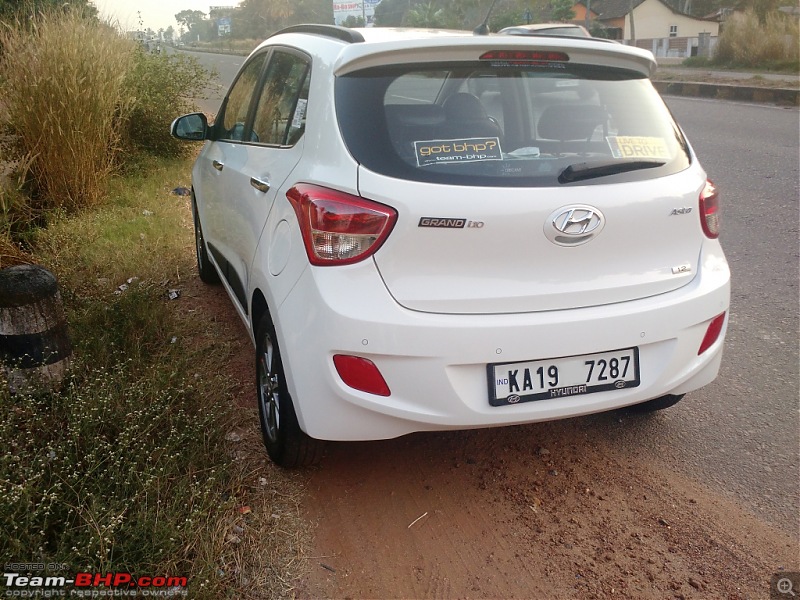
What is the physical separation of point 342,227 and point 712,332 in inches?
59.5

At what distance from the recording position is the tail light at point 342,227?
8.13ft

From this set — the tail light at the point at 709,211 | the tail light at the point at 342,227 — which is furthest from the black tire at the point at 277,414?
the tail light at the point at 709,211

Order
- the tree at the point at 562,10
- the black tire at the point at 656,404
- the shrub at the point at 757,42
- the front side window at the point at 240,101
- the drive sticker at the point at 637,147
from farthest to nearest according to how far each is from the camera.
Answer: the tree at the point at 562,10
the shrub at the point at 757,42
the front side window at the point at 240,101
the black tire at the point at 656,404
the drive sticker at the point at 637,147

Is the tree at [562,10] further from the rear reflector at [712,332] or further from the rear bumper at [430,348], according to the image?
the rear bumper at [430,348]

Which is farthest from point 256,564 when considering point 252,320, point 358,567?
point 252,320

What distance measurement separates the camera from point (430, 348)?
8.07ft

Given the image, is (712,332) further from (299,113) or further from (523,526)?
(299,113)

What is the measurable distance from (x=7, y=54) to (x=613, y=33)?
6458cm

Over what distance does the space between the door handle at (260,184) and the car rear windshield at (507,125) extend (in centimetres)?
61

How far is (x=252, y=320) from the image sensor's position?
3.36 m

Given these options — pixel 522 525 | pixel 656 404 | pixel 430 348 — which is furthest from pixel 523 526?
pixel 656 404

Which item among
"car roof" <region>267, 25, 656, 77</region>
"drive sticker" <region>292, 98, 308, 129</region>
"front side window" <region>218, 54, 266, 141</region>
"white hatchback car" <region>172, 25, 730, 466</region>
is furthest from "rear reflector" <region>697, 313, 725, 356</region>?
"front side window" <region>218, 54, 266, 141</region>

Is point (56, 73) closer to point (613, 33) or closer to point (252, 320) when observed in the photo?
point (252, 320)

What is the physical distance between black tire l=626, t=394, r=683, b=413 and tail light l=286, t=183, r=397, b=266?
163 centimetres
